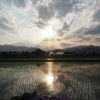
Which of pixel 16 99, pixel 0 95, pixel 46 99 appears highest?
pixel 46 99

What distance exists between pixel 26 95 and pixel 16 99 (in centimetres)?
23

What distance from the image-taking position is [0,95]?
12.3 feet

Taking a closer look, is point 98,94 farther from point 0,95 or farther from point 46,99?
point 0,95

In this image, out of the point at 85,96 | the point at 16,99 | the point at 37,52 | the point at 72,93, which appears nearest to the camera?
the point at 16,99

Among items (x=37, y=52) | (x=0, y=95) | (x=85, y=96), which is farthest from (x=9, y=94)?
(x=37, y=52)

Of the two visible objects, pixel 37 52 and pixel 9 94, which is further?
pixel 37 52

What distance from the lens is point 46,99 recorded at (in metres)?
1.46

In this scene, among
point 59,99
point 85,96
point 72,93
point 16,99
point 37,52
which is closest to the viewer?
point 59,99

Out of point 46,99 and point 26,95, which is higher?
point 46,99

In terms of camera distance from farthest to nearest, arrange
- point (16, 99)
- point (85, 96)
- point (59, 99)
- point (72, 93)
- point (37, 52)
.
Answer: point (37, 52), point (72, 93), point (85, 96), point (16, 99), point (59, 99)

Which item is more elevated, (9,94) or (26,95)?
(26,95)

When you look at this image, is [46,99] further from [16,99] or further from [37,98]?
[16,99]

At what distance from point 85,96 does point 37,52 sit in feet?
157

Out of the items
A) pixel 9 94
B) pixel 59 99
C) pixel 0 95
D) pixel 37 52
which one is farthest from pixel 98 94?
pixel 37 52
